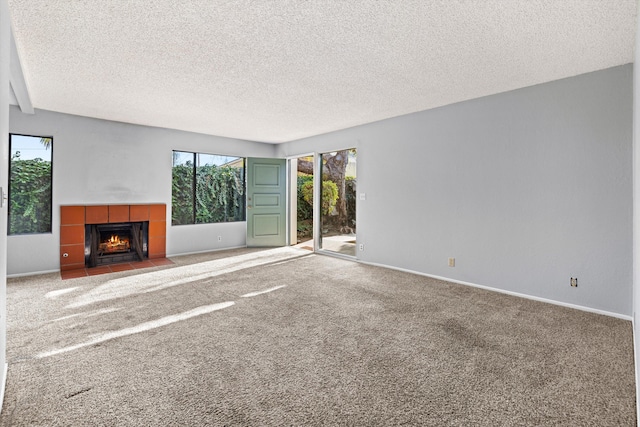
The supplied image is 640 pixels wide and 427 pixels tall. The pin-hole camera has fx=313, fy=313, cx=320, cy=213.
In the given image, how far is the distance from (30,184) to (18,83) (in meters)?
1.83

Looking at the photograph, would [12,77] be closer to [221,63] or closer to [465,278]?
[221,63]

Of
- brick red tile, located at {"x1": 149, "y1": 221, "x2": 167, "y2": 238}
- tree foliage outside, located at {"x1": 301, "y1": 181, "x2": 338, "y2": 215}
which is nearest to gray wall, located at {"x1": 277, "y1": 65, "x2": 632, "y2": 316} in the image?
tree foliage outside, located at {"x1": 301, "y1": 181, "x2": 338, "y2": 215}

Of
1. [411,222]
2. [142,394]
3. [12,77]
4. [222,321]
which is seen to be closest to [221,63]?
[12,77]

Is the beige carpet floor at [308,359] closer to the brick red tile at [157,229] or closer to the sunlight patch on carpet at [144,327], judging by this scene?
the sunlight patch on carpet at [144,327]

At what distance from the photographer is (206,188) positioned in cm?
659

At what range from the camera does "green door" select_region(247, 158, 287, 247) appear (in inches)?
275

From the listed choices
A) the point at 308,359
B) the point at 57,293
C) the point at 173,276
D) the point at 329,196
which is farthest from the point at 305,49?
the point at 329,196

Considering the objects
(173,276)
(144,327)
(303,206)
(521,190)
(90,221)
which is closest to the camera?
(144,327)

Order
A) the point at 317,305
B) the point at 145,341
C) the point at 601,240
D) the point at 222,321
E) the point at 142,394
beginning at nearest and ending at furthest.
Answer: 1. the point at 142,394
2. the point at 145,341
3. the point at 222,321
4. the point at 601,240
5. the point at 317,305

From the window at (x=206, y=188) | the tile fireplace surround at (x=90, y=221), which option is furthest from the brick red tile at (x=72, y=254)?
the window at (x=206, y=188)

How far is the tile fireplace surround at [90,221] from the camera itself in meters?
4.83

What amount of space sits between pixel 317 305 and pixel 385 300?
78 cm

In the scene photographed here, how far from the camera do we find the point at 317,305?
3336 mm

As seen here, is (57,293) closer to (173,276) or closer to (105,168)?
(173,276)
